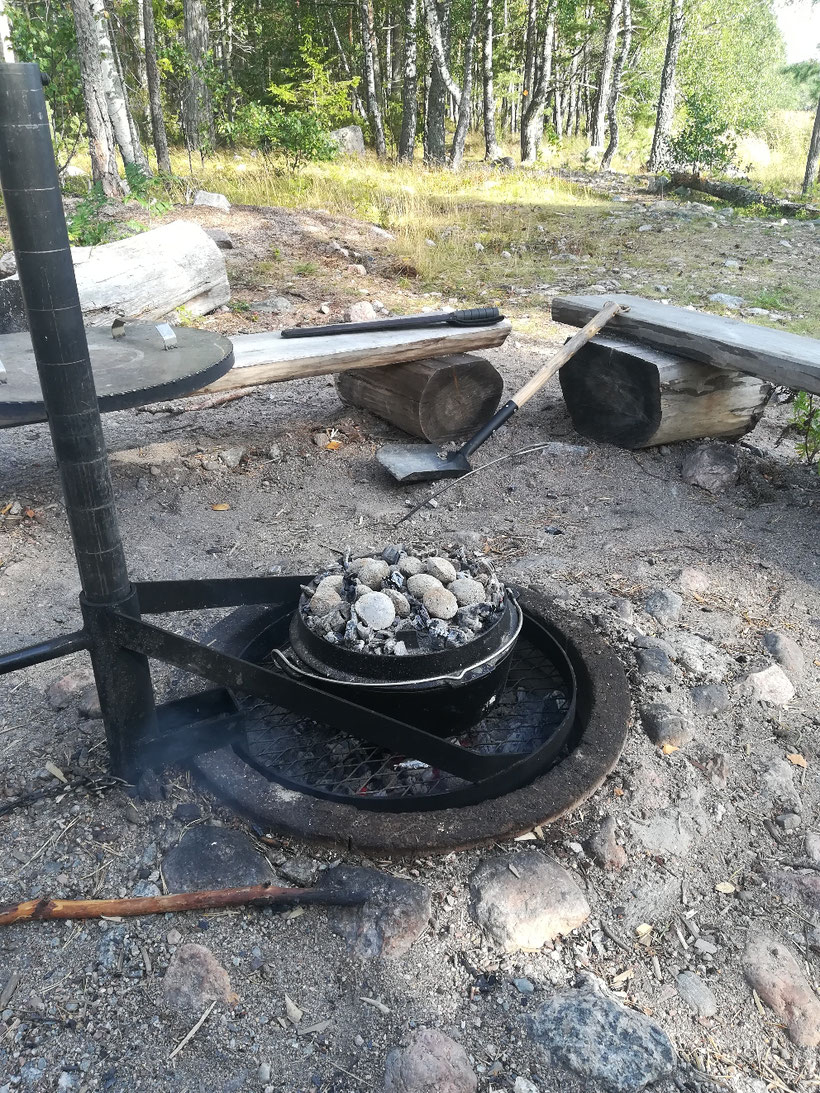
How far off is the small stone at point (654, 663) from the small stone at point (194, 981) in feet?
5.27

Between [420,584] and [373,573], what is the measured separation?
0.16m

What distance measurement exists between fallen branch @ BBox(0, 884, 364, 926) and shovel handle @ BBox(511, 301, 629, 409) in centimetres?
305

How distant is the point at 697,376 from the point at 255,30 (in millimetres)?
23477

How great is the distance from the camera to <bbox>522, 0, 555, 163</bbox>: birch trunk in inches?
728

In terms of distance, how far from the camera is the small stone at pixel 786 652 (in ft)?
9.06

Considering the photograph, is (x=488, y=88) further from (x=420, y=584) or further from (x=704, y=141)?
(x=420, y=584)

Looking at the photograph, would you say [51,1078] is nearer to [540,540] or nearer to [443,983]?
[443,983]

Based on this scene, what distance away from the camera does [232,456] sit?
464 cm

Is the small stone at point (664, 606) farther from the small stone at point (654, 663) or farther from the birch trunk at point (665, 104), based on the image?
the birch trunk at point (665, 104)

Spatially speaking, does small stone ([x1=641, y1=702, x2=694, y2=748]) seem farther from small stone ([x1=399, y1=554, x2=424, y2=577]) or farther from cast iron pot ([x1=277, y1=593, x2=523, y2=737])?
small stone ([x1=399, y1=554, x2=424, y2=577])

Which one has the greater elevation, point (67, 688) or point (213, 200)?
point (213, 200)

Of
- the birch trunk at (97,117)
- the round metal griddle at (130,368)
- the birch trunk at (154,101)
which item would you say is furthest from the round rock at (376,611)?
the birch trunk at (154,101)

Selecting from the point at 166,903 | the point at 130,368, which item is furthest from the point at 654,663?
the point at 130,368

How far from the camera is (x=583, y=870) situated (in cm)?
201
